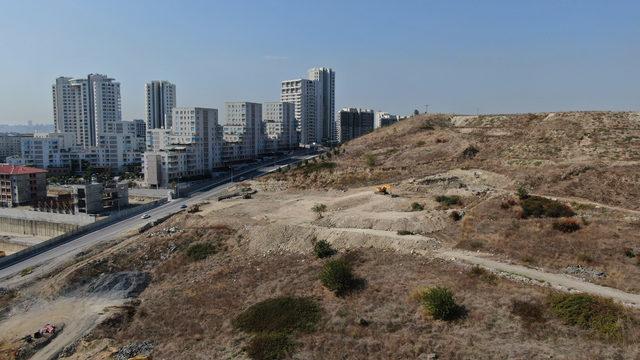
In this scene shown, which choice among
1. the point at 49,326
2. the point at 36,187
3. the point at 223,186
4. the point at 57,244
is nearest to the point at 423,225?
the point at 49,326

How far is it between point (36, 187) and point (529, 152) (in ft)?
272

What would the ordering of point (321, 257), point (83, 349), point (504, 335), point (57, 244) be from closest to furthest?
point (504, 335) → point (83, 349) → point (321, 257) → point (57, 244)

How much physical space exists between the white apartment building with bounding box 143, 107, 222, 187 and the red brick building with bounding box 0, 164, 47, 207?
1915cm

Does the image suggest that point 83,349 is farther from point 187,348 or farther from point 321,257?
point 321,257

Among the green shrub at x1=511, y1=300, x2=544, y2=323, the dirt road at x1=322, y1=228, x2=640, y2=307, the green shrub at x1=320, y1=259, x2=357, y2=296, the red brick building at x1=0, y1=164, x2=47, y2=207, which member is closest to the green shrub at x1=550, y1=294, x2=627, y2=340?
the green shrub at x1=511, y1=300, x2=544, y2=323

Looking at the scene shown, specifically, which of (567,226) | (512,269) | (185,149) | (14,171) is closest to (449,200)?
(567,226)

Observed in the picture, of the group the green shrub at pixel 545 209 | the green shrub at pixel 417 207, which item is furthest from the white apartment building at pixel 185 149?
the green shrub at pixel 545 209

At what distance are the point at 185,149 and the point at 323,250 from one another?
74591mm

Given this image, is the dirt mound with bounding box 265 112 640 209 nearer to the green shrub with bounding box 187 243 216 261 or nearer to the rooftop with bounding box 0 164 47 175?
the green shrub with bounding box 187 243 216 261

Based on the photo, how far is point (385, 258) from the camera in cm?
3419

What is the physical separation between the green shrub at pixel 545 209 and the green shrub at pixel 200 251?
2595 cm

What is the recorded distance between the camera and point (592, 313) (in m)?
22.9

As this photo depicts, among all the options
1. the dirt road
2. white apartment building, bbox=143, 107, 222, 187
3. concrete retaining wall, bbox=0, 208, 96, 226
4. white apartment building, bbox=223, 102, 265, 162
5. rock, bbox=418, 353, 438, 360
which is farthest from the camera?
white apartment building, bbox=223, 102, 265, 162

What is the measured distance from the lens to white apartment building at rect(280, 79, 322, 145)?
193750mm
